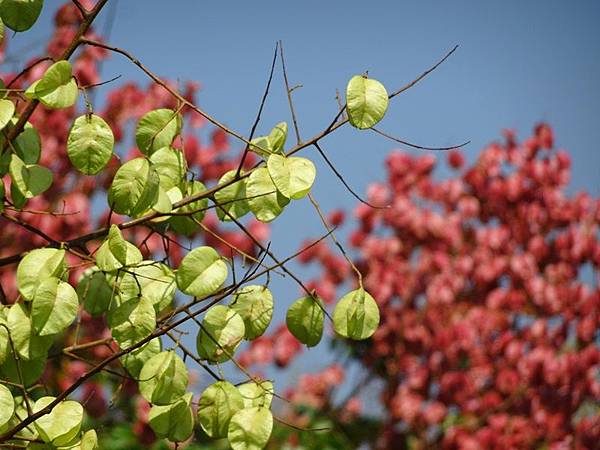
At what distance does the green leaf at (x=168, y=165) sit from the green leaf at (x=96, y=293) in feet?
0.49

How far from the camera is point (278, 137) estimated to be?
1068 mm

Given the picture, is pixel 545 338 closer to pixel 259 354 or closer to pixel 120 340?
pixel 259 354

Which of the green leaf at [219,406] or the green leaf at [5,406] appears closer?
the green leaf at [5,406]

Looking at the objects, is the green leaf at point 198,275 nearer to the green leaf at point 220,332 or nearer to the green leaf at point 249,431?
the green leaf at point 220,332

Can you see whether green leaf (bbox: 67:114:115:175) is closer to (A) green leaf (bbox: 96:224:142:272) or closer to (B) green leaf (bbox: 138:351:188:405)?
(A) green leaf (bbox: 96:224:142:272)

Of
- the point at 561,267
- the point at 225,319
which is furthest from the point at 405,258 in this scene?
the point at 225,319

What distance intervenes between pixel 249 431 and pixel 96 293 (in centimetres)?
32

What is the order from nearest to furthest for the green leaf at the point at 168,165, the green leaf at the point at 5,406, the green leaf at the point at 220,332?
1. the green leaf at the point at 5,406
2. the green leaf at the point at 220,332
3. the green leaf at the point at 168,165

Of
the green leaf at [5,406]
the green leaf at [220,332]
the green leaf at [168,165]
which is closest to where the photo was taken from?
the green leaf at [5,406]

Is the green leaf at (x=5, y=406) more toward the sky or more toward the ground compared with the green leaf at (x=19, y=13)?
more toward the ground

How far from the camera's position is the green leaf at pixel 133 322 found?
96 cm

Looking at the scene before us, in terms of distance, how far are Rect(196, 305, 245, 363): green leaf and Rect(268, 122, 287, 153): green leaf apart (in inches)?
7.7

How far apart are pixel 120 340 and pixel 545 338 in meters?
3.24

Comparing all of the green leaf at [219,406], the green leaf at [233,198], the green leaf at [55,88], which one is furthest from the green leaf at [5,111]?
the green leaf at [219,406]
